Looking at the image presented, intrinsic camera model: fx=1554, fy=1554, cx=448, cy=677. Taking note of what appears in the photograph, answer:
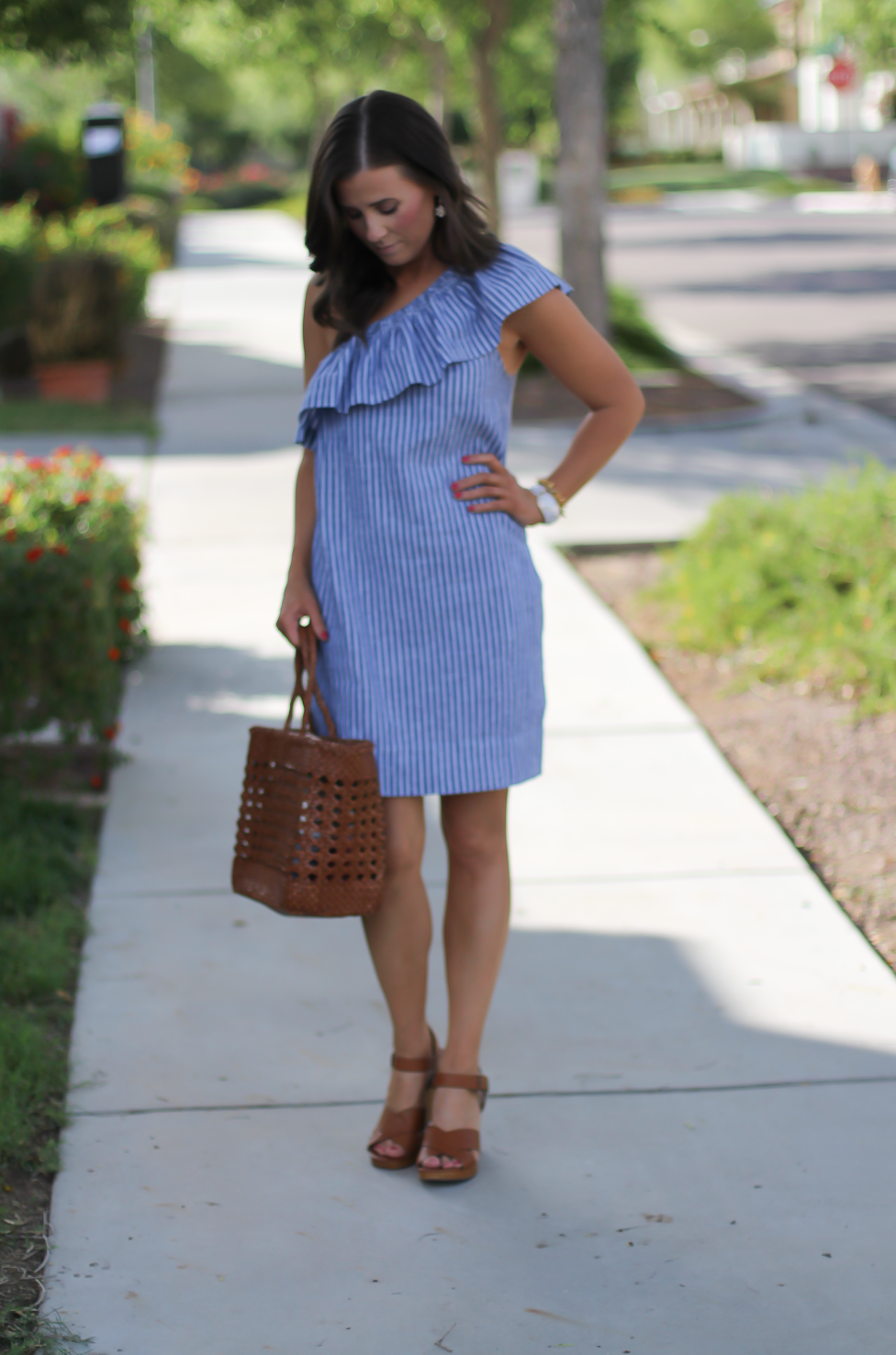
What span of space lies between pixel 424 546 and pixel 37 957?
1.56 m

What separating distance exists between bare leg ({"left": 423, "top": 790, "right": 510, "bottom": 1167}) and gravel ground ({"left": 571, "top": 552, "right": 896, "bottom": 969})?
1207 mm

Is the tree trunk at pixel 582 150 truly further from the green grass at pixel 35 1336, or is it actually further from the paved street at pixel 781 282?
the green grass at pixel 35 1336

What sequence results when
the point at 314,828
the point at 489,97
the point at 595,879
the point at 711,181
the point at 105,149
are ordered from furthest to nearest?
the point at 711,181
the point at 105,149
the point at 489,97
the point at 595,879
the point at 314,828

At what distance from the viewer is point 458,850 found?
282 cm

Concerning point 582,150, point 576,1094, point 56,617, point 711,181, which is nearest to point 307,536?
point 576,1094

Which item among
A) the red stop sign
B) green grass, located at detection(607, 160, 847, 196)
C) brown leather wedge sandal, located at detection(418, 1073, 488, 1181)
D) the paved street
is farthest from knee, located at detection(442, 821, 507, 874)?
the red stop sign

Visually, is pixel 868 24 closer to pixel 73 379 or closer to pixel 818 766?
pixel 73 379

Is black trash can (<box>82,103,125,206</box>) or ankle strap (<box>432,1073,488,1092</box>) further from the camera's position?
black trash can (<box>82,103,125,206</box>)

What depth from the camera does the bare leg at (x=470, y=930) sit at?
2.79 metres

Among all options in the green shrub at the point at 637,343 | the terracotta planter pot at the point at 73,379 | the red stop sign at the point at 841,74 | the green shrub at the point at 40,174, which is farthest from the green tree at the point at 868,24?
the terracotta planter pot at the point at 73,379

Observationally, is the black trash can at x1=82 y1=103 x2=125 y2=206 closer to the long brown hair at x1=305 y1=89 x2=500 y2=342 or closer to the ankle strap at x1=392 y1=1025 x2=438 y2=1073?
the long brown hair at x1=305 y1=89 x2=500 y2=342

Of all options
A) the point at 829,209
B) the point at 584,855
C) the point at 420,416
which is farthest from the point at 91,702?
the point at 829,209

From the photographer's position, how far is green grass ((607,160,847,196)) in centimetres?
4882

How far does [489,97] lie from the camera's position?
53.8ft
